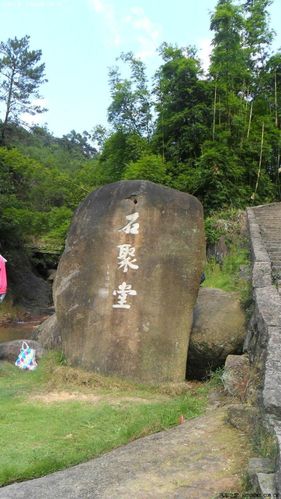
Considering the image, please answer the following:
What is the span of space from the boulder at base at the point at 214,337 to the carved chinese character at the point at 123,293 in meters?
0.91

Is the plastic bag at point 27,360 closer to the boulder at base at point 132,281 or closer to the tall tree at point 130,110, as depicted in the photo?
the boulder at base at point 132,281

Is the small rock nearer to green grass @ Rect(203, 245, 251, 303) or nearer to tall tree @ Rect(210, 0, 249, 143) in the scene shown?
green grass @ Rect(203, 245, 251, 303)

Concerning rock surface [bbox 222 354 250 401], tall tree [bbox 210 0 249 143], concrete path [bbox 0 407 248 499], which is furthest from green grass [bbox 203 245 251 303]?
tall tree [bbox 210 0 249 143]

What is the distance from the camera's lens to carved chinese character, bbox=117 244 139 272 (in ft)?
19.6

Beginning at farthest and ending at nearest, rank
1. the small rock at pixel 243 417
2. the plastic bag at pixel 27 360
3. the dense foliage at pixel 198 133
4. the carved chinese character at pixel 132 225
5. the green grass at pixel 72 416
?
the dense foliage at pixel 198 133, the plastic bag at pixel 27 360, the carved chinese character at pixel 132 225, the green grass at pixel 72 416, the small rock at pixel 243 417

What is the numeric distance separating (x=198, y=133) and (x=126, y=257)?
11328 millimetres

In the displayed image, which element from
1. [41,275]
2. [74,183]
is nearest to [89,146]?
[41,275]

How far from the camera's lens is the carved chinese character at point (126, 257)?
599 centimetres

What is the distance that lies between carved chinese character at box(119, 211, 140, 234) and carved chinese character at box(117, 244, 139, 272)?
8.1 inches

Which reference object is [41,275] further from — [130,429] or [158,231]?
[130,429]

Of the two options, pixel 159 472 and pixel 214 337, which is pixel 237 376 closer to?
pixel 214 337

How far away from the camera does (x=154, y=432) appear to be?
4.05 m

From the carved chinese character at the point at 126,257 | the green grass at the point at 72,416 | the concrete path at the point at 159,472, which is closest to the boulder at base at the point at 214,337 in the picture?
the green grass at the point at 72,416

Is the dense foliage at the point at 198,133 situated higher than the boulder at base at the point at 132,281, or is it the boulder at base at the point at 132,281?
the dense foliage at the point at 198,133
